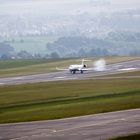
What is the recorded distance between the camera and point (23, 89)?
103m

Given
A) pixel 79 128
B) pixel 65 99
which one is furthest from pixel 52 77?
pixel 79 128

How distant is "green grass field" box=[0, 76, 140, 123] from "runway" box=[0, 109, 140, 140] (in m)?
3.56

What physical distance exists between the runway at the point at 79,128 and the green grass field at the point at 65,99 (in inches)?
140

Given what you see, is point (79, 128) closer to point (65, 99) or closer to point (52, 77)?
point (65, 99)

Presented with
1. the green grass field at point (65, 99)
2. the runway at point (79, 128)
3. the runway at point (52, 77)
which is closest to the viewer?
the runway at point (79, 128)

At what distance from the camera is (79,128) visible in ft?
183

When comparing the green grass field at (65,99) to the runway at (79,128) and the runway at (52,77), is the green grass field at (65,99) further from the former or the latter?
the runway at (52,77)

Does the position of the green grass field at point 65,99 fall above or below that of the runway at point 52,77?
above

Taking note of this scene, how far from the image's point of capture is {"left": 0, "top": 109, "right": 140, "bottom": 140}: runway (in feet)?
171

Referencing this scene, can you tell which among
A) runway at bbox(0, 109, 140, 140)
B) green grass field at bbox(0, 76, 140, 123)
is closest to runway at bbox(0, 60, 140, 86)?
green grass field at bbox(0, 76, 140, 123)

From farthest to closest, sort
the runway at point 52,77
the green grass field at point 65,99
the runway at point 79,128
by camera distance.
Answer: the runway at point 52,77 < the green grass field at point 65,99 < the runway at point 79,128

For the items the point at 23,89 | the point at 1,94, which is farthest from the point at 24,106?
the point at 23,89

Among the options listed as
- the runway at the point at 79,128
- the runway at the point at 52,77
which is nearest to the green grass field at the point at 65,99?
the runway at the point at 79,128

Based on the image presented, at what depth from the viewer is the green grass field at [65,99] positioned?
6669cm
